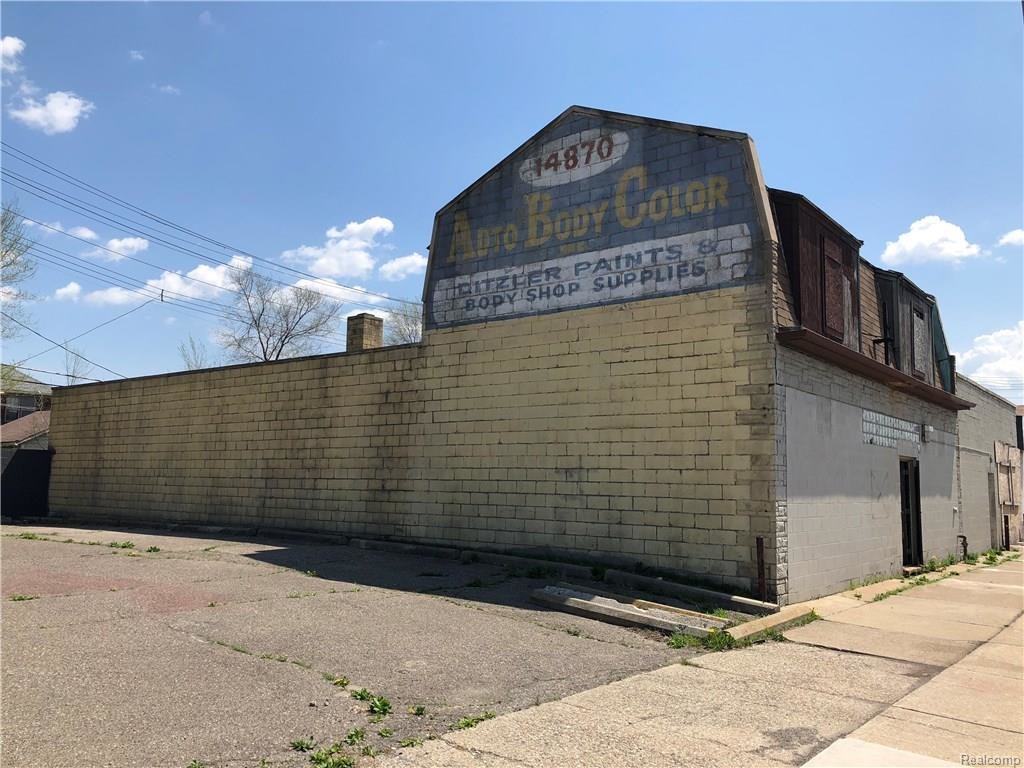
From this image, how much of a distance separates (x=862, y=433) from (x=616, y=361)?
Result: 5328 millimetres

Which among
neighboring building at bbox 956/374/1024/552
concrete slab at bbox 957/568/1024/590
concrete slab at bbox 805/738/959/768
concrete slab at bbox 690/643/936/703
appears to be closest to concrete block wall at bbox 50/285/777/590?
concrete slab at bbox 690/643/936/703

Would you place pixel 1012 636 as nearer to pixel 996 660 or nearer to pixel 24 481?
pixel 996 660

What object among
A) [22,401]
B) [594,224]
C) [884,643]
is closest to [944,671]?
[884,643]

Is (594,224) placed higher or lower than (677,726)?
higher

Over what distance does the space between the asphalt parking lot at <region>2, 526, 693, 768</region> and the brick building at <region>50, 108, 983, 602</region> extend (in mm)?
2469

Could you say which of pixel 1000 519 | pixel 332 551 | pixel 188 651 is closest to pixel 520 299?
pixel 332 551

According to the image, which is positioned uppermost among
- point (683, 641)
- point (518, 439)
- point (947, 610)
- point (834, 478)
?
point (518, 439)

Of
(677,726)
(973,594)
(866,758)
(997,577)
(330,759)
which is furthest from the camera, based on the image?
(997,577)

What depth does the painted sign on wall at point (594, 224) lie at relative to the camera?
12164mm

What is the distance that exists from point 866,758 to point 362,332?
14783mm

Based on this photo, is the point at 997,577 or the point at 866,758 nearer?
the point at 866,758

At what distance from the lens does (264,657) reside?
6949mm

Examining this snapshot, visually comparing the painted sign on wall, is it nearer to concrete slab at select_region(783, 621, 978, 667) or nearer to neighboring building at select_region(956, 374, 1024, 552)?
concrete slab at select_region(783, 621, 978, 667)

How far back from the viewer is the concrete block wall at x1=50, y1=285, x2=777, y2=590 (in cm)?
1152
